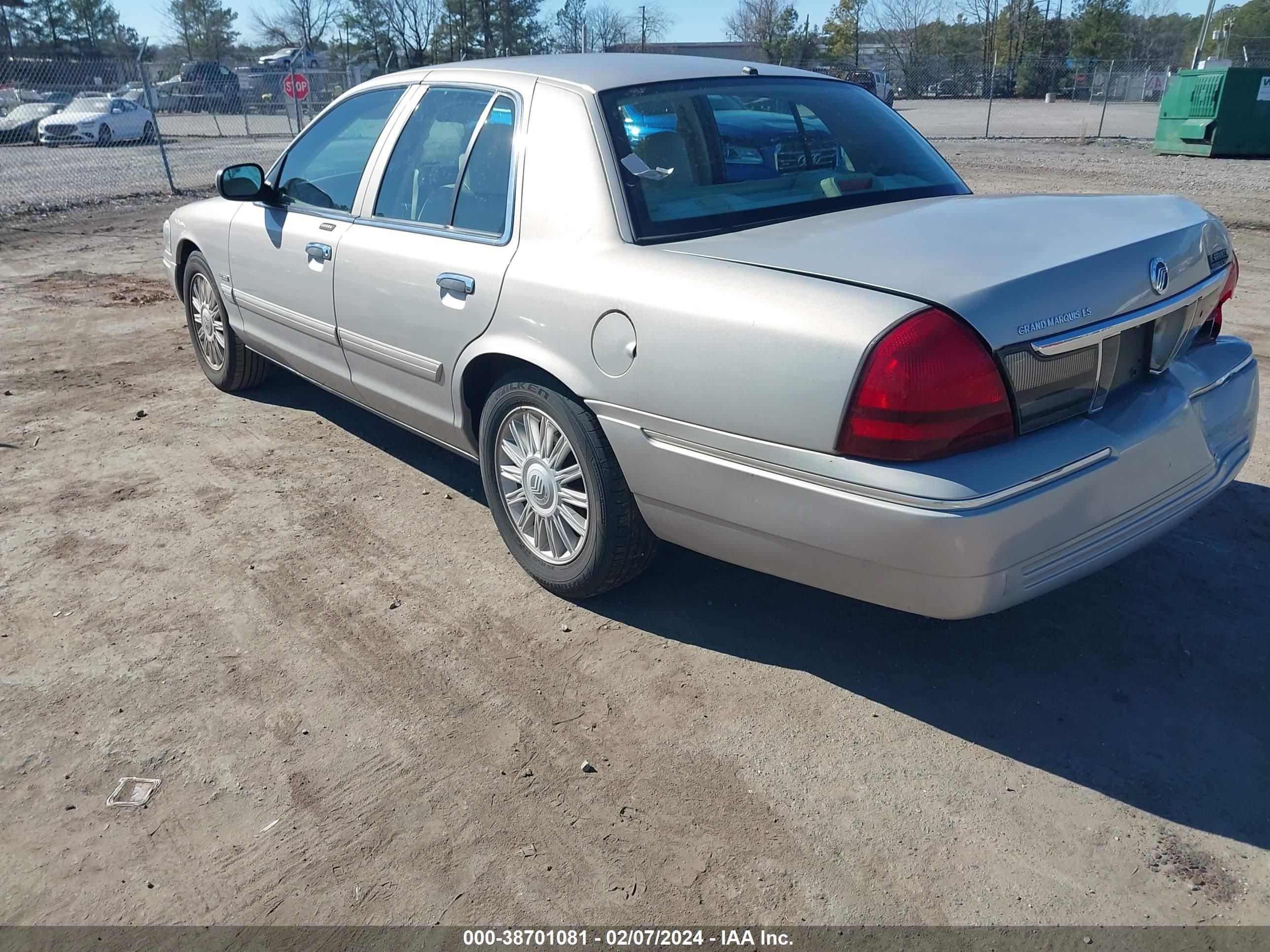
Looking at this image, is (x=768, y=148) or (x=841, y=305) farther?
(x=768, y=148)

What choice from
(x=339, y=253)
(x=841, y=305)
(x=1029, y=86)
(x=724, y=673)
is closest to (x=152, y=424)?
(x=339, y=253)

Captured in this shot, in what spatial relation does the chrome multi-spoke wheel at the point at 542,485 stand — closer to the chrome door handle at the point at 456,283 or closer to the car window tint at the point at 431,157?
the chrome door handle at the point at 456,283

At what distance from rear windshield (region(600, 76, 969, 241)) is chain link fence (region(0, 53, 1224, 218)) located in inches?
541

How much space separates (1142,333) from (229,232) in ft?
13.8

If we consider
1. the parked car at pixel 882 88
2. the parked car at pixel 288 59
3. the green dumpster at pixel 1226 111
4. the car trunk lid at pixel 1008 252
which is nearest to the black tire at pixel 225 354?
the car trunk lid at pixel 1008 252

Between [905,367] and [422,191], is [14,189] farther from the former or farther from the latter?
[905,367]

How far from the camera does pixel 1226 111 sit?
17.2 metres

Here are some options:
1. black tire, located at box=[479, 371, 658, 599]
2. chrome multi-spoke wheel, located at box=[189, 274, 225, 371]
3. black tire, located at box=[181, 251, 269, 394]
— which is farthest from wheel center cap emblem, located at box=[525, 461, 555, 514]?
chrome multi-spoke wheel, located at box=[189, 274, 225, 371]

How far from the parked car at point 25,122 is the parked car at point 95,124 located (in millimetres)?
253

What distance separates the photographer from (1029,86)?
157 feet

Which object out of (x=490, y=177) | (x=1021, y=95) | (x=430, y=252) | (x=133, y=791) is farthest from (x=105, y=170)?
(x=1021, y=95)

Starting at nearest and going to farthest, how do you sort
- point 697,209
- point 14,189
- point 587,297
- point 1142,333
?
point 1142,333 → point 587,297 → point 697,209 → point 14,189

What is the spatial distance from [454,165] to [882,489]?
85.0 inches

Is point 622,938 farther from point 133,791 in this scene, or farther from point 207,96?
point 207,96
